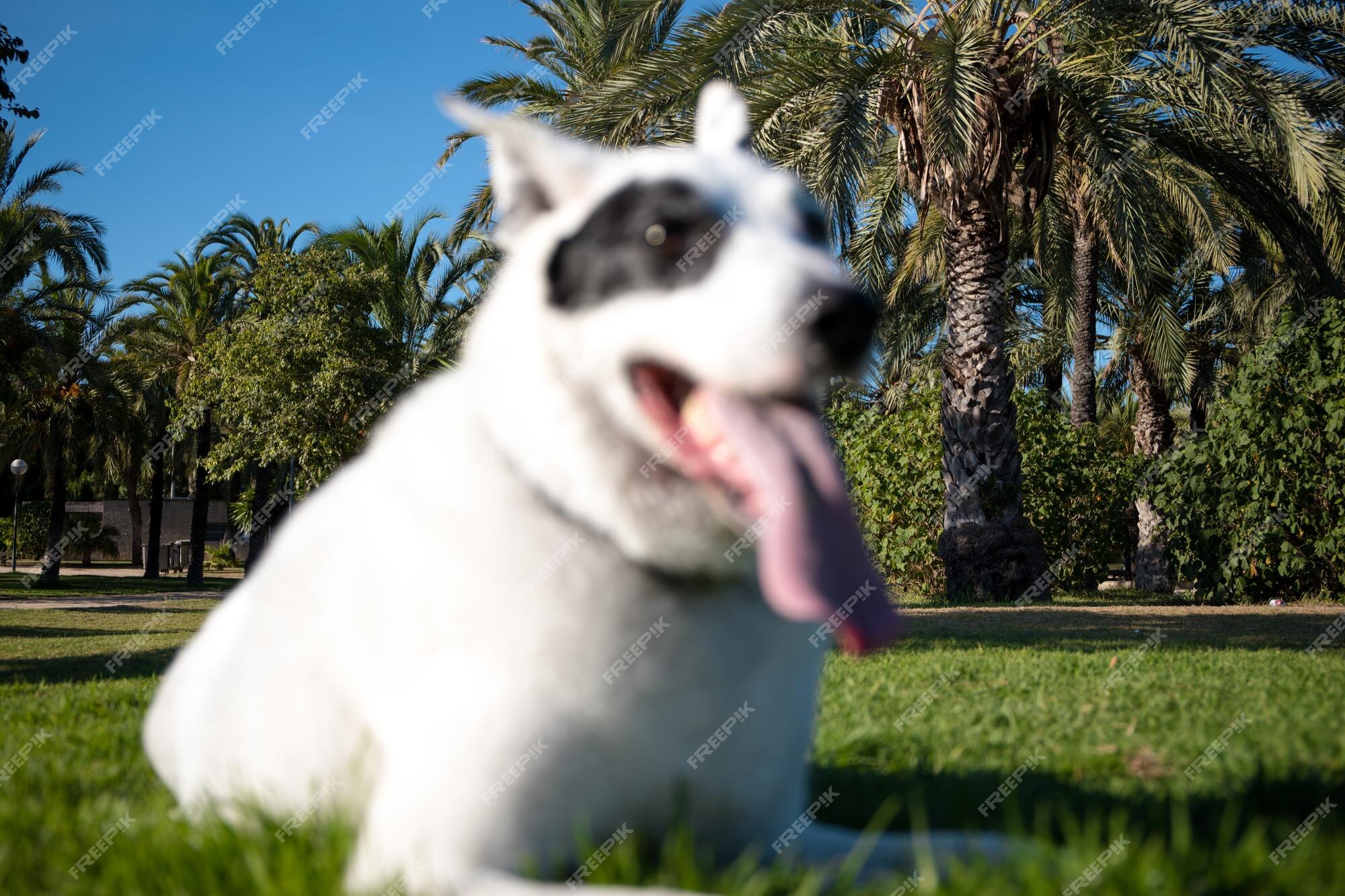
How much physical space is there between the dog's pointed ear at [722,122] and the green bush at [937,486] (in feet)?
42.0

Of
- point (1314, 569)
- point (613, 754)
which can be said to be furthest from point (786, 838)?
point (1314, 569)

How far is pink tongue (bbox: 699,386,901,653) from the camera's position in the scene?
1.72 metres

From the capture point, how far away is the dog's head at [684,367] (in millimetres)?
1707

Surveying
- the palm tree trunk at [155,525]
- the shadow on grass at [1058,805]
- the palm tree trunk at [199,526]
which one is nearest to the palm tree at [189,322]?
the palm tree trunk at [199,526]

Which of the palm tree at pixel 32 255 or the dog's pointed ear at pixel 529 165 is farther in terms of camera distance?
the palm tree at pixel 32 255

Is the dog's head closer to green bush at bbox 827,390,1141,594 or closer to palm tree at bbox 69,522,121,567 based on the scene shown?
green bush at bbox 827,390,1141,594

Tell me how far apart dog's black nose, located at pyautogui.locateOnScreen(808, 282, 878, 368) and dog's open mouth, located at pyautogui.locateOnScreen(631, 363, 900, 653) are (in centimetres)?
13

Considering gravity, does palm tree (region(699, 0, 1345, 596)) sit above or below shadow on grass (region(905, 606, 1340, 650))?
above

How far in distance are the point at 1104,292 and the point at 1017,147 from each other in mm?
12227

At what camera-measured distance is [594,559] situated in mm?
1799

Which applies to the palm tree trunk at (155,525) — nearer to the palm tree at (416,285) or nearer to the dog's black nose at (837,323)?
the palm tree at (416,285)

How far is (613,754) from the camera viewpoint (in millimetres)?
1754

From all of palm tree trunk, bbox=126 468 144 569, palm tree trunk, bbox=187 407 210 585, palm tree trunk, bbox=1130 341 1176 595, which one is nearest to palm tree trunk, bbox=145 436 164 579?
palm tree trunk, bbox=126 468 144 569

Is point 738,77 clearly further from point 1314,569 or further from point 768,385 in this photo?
point 768,385
